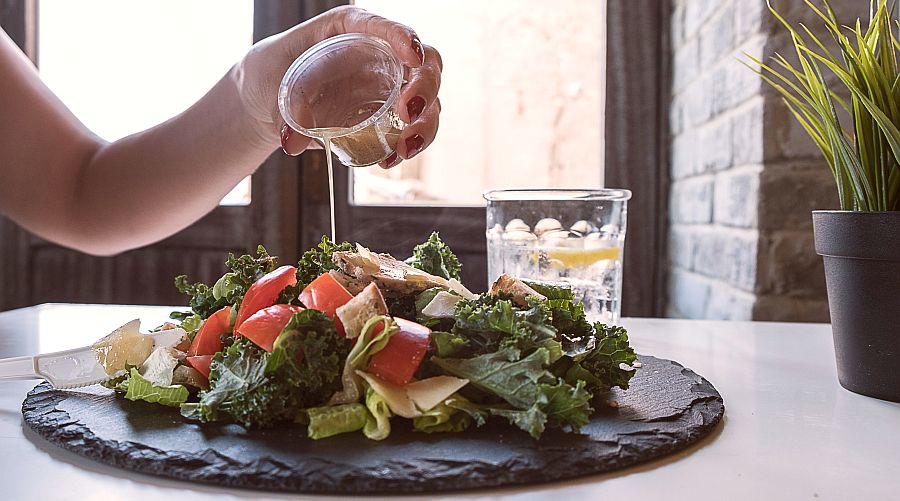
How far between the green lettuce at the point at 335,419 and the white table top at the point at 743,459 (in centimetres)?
10

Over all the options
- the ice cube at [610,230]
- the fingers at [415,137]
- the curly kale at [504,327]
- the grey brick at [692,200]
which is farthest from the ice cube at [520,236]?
the grey brick at [692,200]

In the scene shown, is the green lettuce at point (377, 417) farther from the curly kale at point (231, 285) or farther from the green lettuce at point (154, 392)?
the curly kale at point (231, 285)

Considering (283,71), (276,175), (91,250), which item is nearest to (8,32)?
(276,175)

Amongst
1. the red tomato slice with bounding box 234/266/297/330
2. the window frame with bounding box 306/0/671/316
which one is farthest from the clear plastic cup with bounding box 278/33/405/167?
the window frame with bounding box 306/0/671/316

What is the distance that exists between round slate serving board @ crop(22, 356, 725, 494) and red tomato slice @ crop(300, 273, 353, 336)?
0.13 metres

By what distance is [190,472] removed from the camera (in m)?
0.60

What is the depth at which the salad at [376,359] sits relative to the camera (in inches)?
27.3

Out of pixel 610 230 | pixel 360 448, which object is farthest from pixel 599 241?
pixel 360 448

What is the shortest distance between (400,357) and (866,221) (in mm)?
490

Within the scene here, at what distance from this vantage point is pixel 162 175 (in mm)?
1729

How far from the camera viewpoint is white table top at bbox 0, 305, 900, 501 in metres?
0.59

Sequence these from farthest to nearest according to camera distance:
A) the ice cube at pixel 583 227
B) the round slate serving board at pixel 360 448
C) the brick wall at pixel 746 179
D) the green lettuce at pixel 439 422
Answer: the brick wall at pixel 746 179
the ice cube at pixel 583 227
the green lettuce at pixel 439 422
the round slate serving board at pixel 360 448

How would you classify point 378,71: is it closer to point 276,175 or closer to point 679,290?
point 679,290

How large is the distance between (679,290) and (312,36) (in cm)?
132
